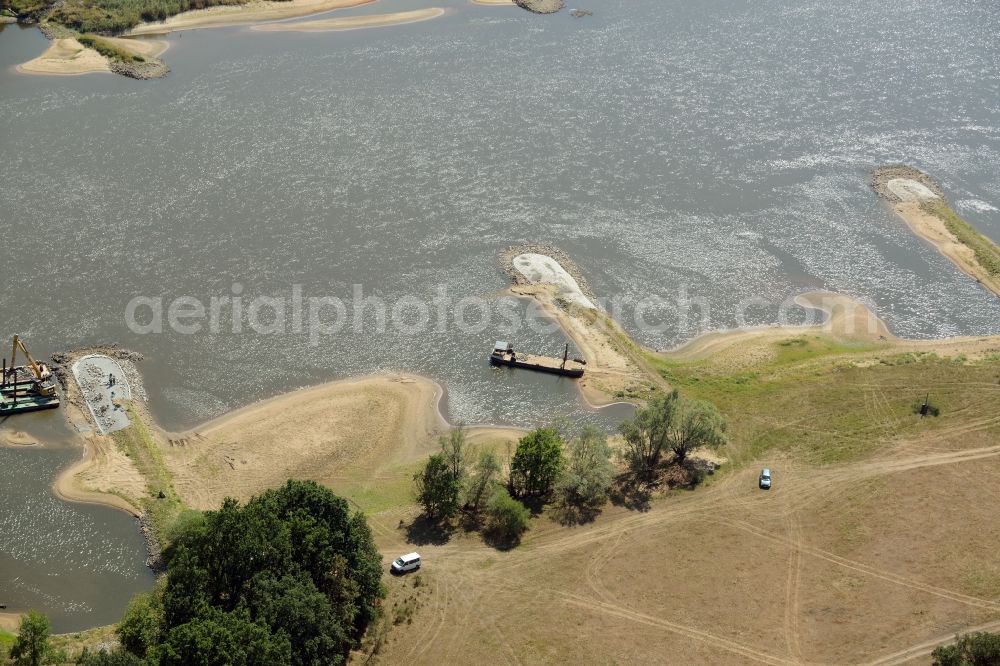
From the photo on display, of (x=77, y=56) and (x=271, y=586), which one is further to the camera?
(x=77, y=56)

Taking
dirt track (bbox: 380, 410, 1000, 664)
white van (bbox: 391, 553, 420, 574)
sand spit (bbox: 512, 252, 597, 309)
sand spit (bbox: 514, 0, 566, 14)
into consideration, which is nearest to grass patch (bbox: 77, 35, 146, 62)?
sand spit (bbox: 514, 0, 566, 14)

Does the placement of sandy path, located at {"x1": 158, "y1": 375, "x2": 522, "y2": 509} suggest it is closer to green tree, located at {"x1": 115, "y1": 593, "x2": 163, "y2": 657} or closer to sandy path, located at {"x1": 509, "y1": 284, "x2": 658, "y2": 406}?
sandy path, located at {"x1": 509, "y1": 284, "x2": 658, "y2": 406}

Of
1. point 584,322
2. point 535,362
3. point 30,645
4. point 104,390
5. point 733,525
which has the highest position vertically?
point 104,390

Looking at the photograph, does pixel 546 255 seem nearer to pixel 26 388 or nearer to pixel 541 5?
pixel 26 388

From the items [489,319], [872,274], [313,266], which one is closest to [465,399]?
[489,319]

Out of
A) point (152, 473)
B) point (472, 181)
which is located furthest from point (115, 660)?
point (472, 181)

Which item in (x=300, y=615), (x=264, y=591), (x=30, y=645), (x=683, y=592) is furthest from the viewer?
(x=683, y=592)

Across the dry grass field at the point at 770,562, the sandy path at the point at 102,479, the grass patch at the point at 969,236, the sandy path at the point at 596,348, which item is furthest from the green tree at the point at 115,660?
the grass patch at the point at 969,236

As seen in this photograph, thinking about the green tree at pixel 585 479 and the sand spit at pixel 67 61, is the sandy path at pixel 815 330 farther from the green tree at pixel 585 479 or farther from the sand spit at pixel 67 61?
the sand spit at pixel 67 61
